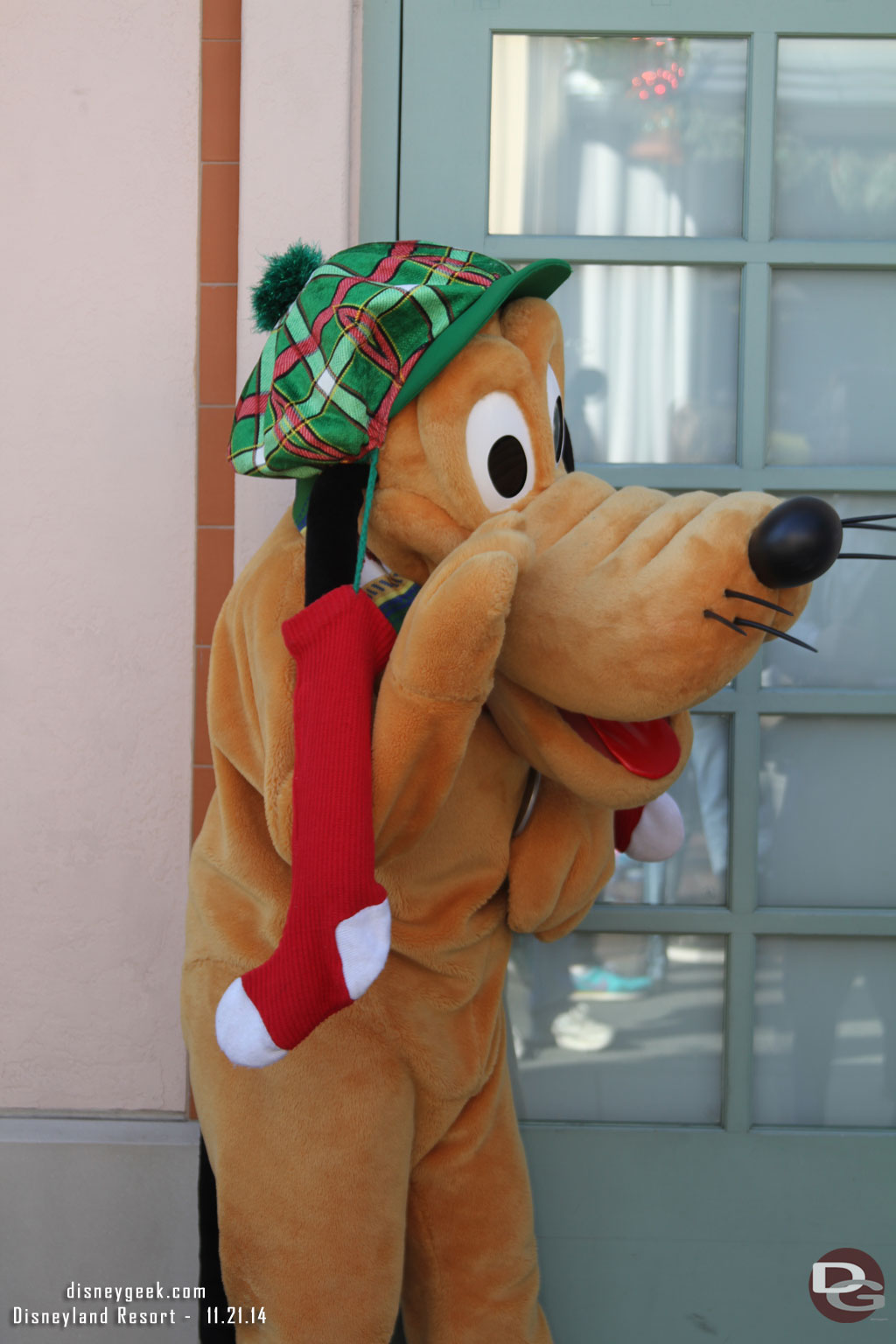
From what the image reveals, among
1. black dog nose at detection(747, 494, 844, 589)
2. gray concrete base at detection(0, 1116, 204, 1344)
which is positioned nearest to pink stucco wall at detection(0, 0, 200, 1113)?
gray concrete base at detection(0, 1116, 204, 1344)

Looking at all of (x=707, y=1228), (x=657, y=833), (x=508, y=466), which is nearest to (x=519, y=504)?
(x=508, y=466)

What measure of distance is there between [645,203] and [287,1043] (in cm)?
157

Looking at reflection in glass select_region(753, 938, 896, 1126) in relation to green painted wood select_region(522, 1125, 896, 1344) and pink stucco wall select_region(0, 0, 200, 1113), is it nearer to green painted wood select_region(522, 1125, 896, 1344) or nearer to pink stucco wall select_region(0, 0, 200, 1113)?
green painted wood select_region(522, 1125, 896, 1344)

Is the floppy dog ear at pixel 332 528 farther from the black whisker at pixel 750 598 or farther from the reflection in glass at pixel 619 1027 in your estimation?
the reflection in glass at pixel 619 1027

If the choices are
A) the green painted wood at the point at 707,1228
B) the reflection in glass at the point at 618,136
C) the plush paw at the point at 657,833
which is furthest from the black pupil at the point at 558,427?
the green painted wood at the point at 707,1228

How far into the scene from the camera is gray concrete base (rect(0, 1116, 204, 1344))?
193cm

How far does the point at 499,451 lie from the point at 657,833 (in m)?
0.68

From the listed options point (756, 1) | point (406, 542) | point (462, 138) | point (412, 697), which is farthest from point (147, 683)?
point (756, 1)

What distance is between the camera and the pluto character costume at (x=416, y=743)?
3.62 feet

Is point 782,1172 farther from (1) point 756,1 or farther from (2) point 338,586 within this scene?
(1) point 756,1

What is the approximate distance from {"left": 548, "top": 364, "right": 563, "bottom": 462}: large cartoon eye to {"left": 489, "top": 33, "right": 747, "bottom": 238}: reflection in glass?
0.71 metres

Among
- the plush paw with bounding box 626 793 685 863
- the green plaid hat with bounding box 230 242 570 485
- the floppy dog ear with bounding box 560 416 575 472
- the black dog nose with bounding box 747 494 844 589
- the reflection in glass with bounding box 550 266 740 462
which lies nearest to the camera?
the black dog nose with bounding box 747 494 844 589

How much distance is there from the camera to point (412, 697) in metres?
1.13

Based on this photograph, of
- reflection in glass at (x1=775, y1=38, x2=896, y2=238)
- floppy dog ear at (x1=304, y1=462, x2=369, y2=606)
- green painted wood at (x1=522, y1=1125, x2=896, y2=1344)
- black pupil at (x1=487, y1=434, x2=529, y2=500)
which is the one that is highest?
reflection in glass at (x1=775, y1=38, x2=896, y2=238)
